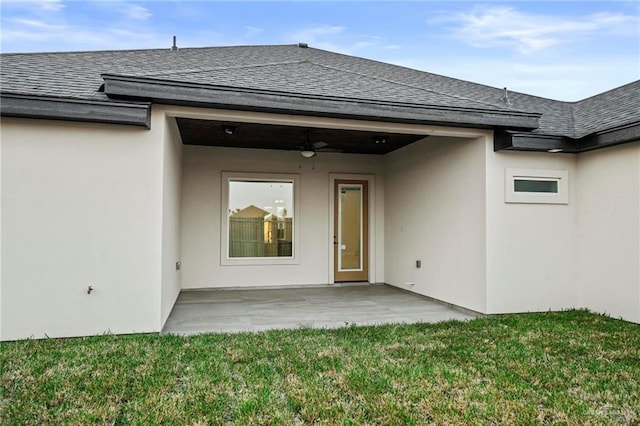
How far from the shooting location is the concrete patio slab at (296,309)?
577 centimetres

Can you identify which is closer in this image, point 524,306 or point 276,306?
point 524,306

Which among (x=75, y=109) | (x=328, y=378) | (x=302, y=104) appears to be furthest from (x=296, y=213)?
(x=328, y=378)

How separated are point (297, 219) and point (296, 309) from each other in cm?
283

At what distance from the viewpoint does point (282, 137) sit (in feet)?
26.0

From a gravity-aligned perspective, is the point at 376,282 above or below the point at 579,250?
below

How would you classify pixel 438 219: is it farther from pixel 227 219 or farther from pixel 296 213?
pixel 227 219

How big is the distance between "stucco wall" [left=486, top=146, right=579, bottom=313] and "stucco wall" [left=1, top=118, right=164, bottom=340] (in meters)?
4.90

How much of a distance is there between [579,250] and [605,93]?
11.6ft

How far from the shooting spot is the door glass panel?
31.6 ft

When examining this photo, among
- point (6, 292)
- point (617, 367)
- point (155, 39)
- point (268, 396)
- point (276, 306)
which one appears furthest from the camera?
point (155, 39)

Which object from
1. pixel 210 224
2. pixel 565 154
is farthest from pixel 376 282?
pixel 565 154

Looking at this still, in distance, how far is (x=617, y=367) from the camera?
13.1 feet

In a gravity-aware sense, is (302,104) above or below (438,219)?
above

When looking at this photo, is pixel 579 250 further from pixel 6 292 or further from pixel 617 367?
pixel 6 292
